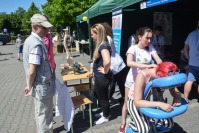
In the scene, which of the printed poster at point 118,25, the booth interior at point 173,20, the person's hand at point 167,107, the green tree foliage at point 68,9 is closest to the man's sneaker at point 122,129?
the person's hand at point 167,107

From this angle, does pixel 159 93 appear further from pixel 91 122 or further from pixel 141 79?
pixel 91 122

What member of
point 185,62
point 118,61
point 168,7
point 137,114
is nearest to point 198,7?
point 168,7

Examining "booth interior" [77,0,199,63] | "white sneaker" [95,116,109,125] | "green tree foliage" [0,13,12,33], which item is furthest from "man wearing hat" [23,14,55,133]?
"green tree foliage" [0,13,12,33]

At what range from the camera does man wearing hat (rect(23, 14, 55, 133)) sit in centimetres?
296

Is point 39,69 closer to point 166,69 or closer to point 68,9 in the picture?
point 166,69

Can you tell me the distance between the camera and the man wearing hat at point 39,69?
2.96 metres

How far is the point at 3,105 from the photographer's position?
5.43 m

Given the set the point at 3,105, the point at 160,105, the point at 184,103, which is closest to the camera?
the point at 160,105

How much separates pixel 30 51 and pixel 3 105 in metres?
3.03

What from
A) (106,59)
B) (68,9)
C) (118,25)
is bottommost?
(106,59)

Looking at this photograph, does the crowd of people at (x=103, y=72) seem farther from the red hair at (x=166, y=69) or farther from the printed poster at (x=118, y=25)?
the printed poster at (x=118, y=25)

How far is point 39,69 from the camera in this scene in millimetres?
3059

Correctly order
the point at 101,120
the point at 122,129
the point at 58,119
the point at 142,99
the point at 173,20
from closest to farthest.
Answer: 1. the point at 142,99
2. the point at 122,129
3. the point at 101,120
4. the point at 58,119
5. the point at 173,20

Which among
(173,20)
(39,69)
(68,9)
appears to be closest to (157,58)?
(39,69)
